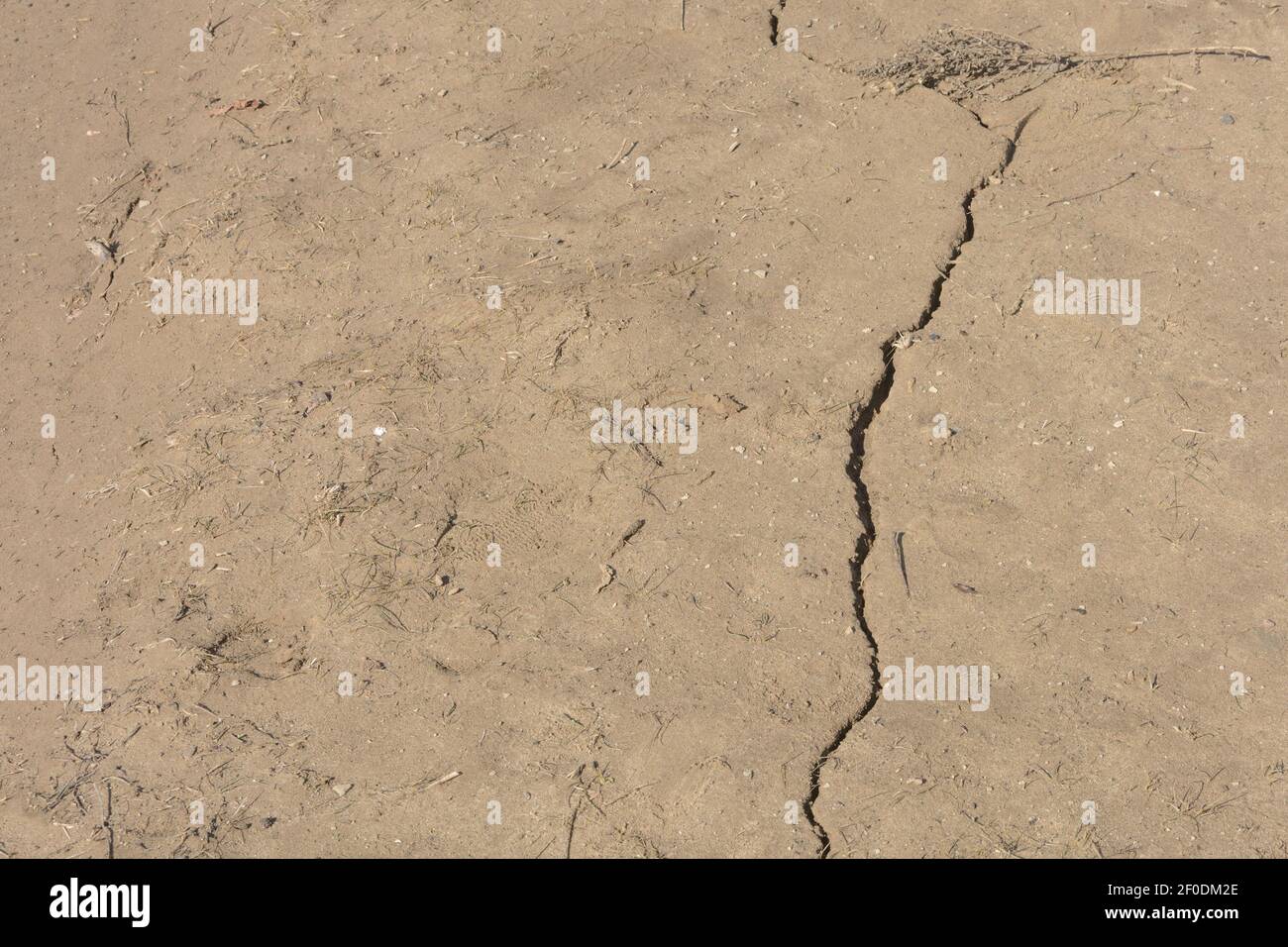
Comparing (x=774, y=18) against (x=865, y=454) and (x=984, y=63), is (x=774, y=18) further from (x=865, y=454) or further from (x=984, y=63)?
(x=865, y=454)

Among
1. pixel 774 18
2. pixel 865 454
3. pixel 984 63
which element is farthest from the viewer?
pixel 774 18

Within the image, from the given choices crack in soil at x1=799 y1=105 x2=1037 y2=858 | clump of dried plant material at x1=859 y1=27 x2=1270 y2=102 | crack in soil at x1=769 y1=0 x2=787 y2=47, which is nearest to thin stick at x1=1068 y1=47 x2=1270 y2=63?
clump of dried plant material at x1=859 y1=27 x2=1270 y2=102

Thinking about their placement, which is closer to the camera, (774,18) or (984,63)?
(984,63)

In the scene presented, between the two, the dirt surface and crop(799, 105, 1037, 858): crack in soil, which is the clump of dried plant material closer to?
the dirt surface

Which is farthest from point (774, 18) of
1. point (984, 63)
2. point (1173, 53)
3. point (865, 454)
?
point (865, 454)

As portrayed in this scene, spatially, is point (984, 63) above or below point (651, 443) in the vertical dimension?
above
